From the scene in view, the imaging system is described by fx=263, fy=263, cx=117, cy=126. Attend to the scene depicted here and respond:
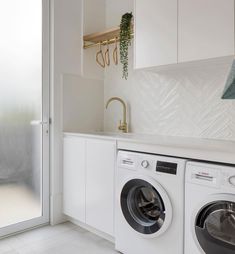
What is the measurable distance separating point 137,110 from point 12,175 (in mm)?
1380

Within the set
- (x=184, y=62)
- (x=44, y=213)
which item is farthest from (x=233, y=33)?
(x=44, y=213)

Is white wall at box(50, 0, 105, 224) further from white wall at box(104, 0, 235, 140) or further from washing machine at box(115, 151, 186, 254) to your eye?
washing machine at box(115, 151, 186, 254)

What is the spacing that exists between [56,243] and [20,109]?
49.0 inches

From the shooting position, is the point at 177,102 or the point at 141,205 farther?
the point at 177,102

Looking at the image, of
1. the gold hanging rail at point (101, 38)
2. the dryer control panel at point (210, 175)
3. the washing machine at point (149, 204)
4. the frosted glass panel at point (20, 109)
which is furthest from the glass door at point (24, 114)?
the dryer control panel at point (210, 175)

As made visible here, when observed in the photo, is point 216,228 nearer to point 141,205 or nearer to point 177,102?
point 141,205

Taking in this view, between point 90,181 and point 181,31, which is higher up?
point 181,31

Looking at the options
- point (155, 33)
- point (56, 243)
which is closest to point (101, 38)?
point (155, 33)

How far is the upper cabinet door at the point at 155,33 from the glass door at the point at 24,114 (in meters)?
0.96

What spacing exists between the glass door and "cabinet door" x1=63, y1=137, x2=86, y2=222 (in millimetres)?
195

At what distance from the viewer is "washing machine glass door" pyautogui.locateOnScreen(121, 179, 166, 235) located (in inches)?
74.0

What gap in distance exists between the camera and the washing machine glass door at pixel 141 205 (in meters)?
1.88

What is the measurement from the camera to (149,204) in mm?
1978

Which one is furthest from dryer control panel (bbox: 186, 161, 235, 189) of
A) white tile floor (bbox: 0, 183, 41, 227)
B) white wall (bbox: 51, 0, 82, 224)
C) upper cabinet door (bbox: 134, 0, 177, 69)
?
white tile floor (bbox: 0, 183, 41, 227)
